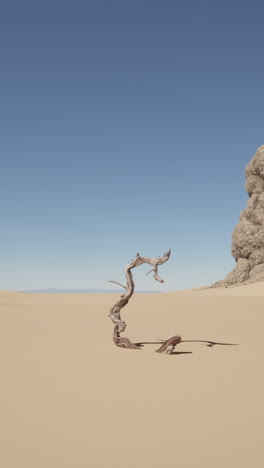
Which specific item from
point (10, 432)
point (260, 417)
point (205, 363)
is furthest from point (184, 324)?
point (10, 432)

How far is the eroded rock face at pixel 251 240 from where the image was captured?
4216 cm

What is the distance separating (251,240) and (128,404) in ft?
128

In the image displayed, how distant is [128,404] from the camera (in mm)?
5625

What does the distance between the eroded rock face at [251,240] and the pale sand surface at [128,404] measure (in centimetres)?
3095

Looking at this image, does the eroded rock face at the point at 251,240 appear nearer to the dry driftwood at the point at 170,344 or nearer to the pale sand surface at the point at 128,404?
the pale sand surface at the point at 128,404

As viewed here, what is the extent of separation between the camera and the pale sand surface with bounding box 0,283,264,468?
13.3 feet

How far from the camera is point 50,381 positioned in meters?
6.93

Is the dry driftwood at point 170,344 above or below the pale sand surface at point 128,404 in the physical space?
above

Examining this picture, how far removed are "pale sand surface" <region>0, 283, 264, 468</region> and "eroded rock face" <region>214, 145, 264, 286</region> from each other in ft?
102

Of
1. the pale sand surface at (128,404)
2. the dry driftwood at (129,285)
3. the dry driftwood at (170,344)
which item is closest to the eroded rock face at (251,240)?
the pale sand surface at (128,404)

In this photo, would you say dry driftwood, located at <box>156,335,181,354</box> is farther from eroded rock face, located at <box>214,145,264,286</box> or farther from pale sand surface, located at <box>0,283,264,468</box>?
eroded rock face, located at <box>214,145,264,286</box>

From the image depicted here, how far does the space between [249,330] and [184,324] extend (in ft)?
9.26

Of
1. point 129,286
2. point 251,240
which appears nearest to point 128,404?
point 129,286

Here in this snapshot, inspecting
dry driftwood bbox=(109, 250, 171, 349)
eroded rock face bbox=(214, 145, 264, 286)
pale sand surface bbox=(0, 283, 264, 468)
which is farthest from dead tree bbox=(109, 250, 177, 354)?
eroded rock face bbox=(214, 145, 264, 286)
